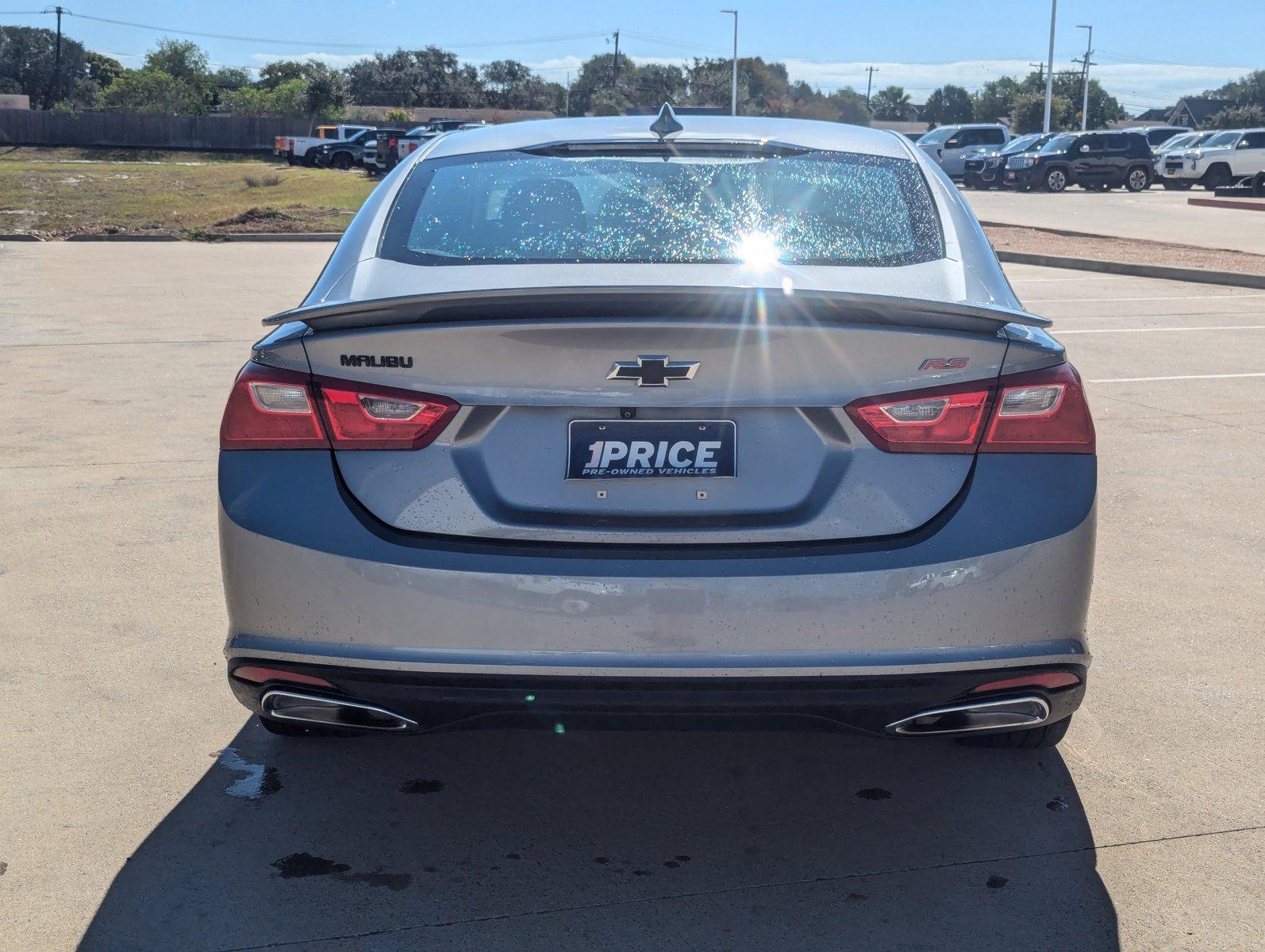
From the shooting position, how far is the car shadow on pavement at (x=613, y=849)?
9.29 ft

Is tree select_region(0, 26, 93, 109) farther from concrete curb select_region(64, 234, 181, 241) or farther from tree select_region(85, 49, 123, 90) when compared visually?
concrete curb select_region(64, 234, 181, 241)

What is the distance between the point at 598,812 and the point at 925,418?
52.0 inches

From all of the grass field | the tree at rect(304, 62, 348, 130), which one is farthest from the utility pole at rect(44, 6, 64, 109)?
the grass field

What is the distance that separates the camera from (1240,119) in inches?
4134

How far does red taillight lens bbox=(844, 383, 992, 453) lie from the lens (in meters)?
2.78

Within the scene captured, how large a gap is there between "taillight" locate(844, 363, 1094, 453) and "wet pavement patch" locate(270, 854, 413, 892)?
145cm

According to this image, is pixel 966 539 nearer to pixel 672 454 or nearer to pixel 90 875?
pixel 672 454

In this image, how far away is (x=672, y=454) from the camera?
2.77m

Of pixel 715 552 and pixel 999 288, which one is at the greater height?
pixel 999 288

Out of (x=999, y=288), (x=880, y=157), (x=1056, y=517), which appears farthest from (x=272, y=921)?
(x=880, y=157)

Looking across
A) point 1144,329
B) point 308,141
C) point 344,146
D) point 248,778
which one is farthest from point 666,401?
point 308,141

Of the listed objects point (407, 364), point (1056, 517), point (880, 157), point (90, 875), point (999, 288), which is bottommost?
point (90, 875)

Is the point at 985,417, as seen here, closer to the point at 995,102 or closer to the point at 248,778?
the point at 248,778

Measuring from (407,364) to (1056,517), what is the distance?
4.59ft
